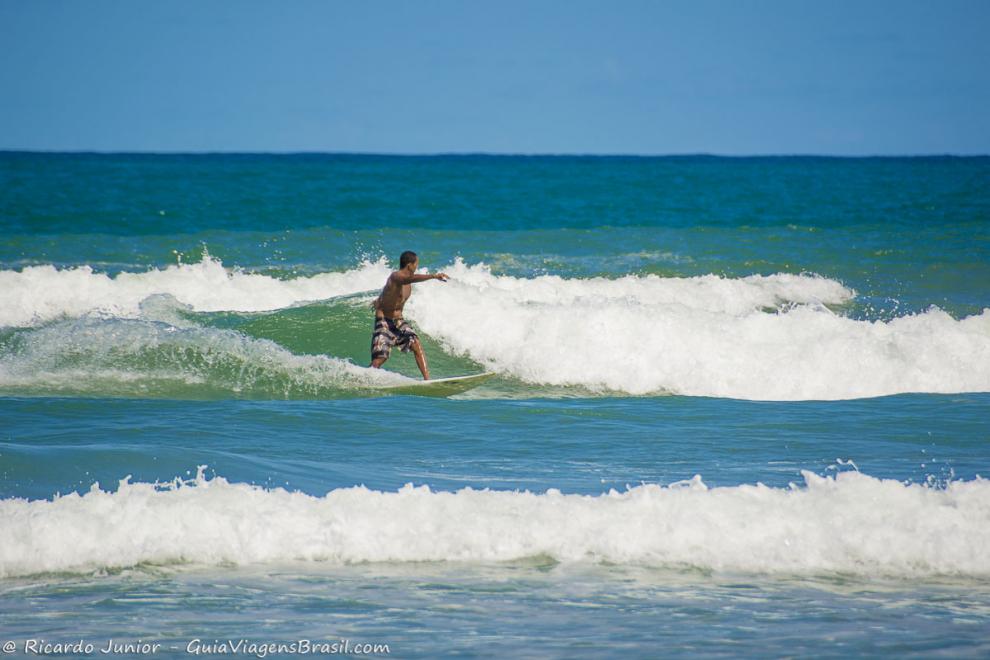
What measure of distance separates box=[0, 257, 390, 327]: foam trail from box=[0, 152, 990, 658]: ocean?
73mm

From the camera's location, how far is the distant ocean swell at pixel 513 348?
1212cm

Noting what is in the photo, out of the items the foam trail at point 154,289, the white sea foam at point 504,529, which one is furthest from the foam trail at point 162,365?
the white sea foam at point 504,529

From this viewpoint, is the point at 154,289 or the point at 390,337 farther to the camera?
the point at 154,289

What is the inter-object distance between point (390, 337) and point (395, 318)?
209 millimetres

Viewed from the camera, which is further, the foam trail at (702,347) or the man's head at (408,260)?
the foam trail at (702,347)

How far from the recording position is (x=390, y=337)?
12227mm

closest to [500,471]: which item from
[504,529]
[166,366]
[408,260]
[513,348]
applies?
[504,529]

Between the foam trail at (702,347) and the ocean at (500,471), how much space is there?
0.13 feet

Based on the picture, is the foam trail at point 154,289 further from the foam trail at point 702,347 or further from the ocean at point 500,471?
the foam trail at point 702,347

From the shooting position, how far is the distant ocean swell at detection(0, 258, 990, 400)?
39.8 ft

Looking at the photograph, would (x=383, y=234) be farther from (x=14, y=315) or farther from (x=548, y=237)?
(x=14, y=315)

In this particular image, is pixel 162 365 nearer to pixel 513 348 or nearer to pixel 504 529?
pixel 513 348

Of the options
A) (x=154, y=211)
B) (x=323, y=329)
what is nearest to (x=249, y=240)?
(x=154, y=211)

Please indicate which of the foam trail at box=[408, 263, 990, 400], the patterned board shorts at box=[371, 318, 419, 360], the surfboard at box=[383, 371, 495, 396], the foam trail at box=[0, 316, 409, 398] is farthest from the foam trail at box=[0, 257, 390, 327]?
the surfboard at box=[383, 371, 495, 396]
